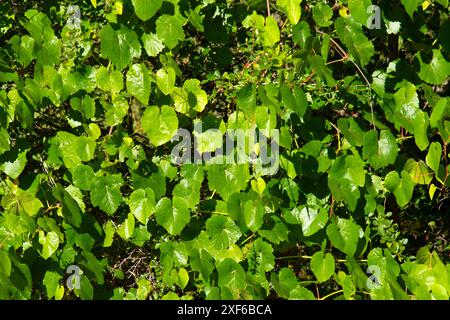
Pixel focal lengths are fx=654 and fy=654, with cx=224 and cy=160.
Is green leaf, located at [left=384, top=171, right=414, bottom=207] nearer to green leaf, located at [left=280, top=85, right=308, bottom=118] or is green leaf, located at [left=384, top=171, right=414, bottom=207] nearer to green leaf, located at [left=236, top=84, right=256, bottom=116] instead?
green leaf, located at [left=280, top=85, right=308, bottom=118]

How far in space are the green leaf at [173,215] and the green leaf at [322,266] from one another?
1.48 ft

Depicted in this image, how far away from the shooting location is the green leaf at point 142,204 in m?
2.20

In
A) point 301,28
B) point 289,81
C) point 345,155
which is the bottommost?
point 345,155

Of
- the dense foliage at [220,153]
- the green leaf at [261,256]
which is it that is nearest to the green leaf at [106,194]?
the dense foliage at [220,153]

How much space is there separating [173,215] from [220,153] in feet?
0.85

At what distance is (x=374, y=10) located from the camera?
2166 millimetres

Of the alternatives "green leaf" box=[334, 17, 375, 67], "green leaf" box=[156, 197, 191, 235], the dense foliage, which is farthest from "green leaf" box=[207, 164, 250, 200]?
"green leaf" box=[334, 17, 375, 67]

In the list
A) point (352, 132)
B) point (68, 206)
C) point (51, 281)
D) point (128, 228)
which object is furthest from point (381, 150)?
point (51, 281)

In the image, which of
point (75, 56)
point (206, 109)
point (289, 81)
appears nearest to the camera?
point (289, 81)

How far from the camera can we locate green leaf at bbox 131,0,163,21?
2.03 m

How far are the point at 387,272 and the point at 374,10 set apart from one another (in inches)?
34.2
